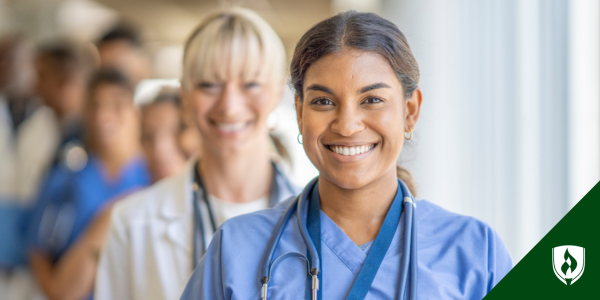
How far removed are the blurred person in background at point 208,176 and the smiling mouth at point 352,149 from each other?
69cm

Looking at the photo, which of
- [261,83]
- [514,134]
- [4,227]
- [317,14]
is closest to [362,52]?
[261,83]

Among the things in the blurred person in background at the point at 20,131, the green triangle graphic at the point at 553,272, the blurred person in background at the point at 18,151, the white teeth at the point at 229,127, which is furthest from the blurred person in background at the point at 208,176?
the blurred person in background at the point at 20,131

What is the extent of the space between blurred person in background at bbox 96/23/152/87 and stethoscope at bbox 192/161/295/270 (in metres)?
1.60

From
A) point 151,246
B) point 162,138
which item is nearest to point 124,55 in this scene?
point 162,138

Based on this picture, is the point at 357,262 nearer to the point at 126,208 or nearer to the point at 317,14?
the point at 126,208

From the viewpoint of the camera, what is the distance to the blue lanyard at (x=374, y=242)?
1.09 m

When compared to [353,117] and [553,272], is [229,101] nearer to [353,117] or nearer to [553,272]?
[353,117]

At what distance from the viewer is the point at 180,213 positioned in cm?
173

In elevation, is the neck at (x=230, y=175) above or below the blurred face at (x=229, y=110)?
below

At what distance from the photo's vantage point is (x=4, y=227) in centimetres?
303

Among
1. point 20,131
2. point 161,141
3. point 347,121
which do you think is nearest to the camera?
point 347,121

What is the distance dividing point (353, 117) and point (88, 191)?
2.08 metres

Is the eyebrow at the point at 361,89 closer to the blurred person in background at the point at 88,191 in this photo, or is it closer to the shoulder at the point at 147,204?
the shoulder at the point at 147,204

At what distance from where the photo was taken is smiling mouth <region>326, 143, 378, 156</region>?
1096 millimetres
